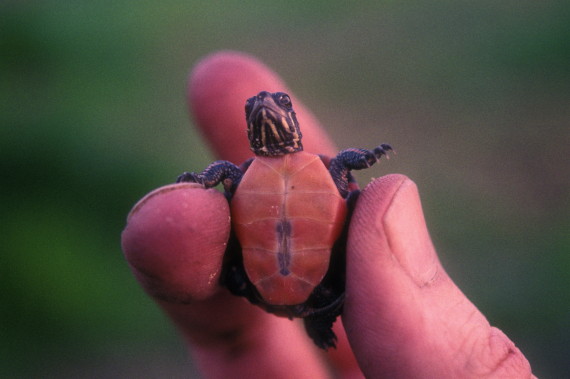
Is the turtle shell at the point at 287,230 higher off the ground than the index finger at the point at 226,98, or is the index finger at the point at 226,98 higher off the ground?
the index finger at the point at 226,98

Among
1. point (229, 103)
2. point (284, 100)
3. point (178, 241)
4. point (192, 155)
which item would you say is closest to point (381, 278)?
point (178, 241)

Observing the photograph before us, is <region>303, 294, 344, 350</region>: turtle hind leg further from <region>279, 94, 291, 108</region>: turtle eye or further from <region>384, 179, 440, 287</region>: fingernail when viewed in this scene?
<region>279, 94, 291, 108</region>: turtle eye

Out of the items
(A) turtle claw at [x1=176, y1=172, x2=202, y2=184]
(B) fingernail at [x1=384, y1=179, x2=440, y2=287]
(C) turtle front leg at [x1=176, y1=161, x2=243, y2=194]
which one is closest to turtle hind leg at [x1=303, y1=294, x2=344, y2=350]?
(B) fingernail at [x1=384, y1=179, x2=440, y2=287]

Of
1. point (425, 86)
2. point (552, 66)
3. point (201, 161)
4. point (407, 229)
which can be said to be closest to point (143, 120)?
point (201, 161)

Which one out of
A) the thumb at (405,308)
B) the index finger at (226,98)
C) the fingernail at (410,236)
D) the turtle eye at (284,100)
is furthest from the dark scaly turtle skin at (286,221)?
the index finger at (226,98)

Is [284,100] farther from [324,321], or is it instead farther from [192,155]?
[192,155]

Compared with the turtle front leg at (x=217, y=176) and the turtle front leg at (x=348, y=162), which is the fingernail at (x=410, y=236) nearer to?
the turtle front leg at (x=348, y=162)

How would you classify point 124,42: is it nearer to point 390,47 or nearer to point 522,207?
point 390,47
